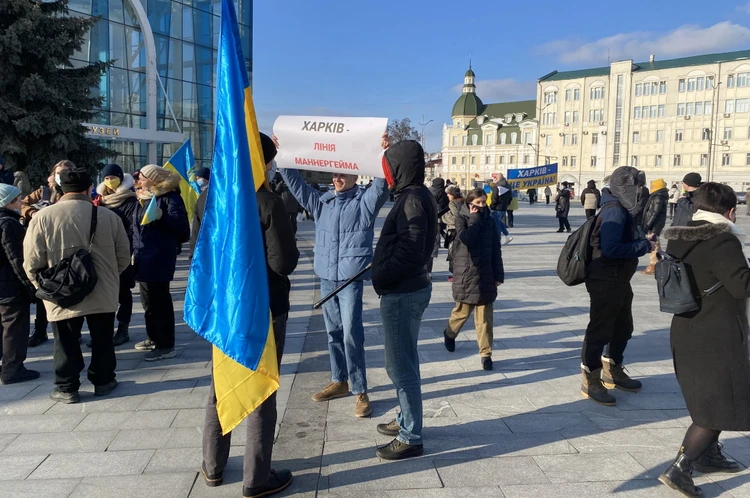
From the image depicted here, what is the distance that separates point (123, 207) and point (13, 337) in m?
1.69

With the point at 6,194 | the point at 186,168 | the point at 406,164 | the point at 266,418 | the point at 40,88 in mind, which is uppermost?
the point at 40,88

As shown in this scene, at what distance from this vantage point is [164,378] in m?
5.31

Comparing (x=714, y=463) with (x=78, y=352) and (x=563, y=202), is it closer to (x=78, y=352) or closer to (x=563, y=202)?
(x=78, y=352)

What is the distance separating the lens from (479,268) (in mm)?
5500

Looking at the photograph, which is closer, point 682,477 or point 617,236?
point 682,477

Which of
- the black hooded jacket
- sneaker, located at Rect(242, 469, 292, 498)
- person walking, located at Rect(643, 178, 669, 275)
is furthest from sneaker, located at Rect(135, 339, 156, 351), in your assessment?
person walking, located at Rect(643, 178, 669, 275)

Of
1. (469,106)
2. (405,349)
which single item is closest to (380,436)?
(405,349)

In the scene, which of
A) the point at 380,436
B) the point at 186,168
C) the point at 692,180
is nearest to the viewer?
the point at 380,436

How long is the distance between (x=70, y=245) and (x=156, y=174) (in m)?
1.37

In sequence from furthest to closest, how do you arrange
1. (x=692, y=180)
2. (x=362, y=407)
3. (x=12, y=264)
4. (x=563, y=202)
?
(x=563, y=202) < (x=692, y=180) < (x=12, y=264) < (x=362, y=407)

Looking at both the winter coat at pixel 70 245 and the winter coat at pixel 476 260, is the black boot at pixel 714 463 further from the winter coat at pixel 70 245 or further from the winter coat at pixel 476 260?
the winter coat at pixel 70 245

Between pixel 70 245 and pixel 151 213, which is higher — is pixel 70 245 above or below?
below

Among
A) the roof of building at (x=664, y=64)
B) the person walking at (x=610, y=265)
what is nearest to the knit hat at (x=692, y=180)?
the person walking at (x=610, y=265)

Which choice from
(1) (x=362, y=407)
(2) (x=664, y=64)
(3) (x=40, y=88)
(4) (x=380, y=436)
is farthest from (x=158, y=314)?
(2) (x=664, y=64)
